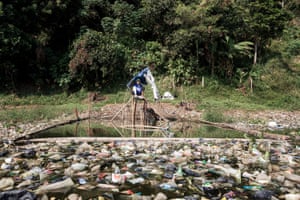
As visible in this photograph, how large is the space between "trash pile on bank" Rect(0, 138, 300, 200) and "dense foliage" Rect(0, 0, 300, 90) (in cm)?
965

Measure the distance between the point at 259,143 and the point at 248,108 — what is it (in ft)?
21.9

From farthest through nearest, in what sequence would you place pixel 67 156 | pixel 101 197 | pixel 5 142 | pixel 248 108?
1. pixel 248 108
2. pixel 5 142
3. pixel 67 156
4. pixel 101 197

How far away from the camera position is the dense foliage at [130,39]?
1320cm

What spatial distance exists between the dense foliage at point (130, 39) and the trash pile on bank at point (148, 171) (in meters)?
9.65

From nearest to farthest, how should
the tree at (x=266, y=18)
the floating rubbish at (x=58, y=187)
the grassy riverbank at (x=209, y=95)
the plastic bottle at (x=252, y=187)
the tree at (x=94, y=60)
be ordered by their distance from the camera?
the floating rubbish at (x=58, y=187) → the plastic bottle at (x=252, y=187) → the grassy riverbank at (x=209, y=95) → the tree at (x=266, y=18) → the tree at (x=94, y=60)

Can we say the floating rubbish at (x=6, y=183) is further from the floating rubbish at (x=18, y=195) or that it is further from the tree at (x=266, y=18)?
the tree at (x=266, y=18)

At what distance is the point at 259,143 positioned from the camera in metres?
5.01

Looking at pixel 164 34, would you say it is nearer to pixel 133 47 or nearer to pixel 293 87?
pixel 133 47

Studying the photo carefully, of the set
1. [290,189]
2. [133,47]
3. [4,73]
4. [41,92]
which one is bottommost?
[290,189]

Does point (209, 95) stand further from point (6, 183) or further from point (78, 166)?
point (6, 183)

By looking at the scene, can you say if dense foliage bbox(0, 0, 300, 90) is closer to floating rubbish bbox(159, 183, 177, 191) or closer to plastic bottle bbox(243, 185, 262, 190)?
plastic bottle bbox(243, 185, 262, 190)

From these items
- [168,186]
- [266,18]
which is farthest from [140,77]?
[266,18]

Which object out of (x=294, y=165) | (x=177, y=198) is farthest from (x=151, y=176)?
(x=294, y=165)

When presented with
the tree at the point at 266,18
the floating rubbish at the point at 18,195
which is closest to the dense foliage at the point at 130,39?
the tree at the point at 266,18
